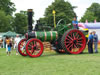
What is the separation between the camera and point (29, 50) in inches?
404

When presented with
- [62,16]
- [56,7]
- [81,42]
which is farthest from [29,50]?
[56,7]

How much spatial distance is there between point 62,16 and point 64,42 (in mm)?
33757

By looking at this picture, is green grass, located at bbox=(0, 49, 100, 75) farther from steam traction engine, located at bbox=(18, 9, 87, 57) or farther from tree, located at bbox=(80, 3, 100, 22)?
tree, located at bbox=(80, 3, 100, 22)

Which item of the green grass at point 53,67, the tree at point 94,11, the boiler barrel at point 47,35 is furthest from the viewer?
the tree at point 94,11

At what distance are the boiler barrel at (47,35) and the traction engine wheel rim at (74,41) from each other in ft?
2.27

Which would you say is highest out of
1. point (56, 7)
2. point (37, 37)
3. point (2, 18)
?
point (56, 7)

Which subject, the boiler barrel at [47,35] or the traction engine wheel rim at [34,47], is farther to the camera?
the boiler barrel at [47,35]

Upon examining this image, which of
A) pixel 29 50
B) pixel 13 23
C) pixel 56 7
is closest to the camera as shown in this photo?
pixel 29 50

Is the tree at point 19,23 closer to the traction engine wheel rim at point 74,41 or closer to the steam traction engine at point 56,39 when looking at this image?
the steam traction engine at point 56,39

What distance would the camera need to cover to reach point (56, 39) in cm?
1139

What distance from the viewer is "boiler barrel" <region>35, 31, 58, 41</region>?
1074 cm

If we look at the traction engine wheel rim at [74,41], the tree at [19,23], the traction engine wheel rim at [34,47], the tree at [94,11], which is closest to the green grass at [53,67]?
the traction engine wheel rim at [34,47]

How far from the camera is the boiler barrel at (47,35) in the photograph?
10.7 metres

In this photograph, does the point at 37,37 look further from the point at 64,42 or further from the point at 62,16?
the point at 62,16
